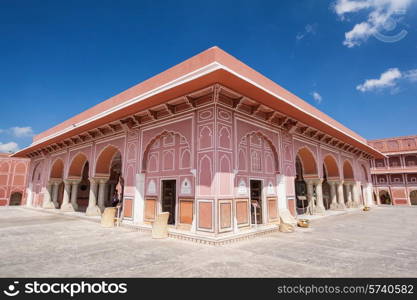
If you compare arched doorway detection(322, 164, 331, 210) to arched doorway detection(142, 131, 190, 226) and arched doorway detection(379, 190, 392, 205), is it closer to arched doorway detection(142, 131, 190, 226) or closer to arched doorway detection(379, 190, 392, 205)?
arched doorway detection(142, 131, 190, 226)

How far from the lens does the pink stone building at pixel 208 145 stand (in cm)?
596

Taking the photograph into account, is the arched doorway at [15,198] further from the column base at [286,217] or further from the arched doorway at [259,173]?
the column base at [286,217]

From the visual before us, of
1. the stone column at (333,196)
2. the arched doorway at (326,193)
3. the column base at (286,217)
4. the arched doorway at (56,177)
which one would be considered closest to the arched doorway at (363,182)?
the arched doorway at (326,193)

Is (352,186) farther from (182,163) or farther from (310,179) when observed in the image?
(182,163)

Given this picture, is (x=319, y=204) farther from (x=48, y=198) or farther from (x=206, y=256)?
(x=48, y=198)

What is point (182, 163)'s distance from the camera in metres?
6.98

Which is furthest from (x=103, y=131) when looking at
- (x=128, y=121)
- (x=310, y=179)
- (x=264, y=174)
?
(x=310, y=179)

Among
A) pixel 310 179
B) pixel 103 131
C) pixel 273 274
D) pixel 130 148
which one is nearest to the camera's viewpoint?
pixel 273 274

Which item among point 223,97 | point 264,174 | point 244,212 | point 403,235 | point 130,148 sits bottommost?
point 403,235

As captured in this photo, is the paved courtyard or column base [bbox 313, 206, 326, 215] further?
column base [bbox 313, 206, 326, 215]

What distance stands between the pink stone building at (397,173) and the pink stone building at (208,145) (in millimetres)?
18277

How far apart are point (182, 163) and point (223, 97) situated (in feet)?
7.44

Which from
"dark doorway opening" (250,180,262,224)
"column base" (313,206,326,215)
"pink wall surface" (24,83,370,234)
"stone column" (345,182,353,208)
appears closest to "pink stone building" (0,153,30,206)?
"pink wall surface" (24,83,370,234)

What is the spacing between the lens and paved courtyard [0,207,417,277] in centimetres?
337
